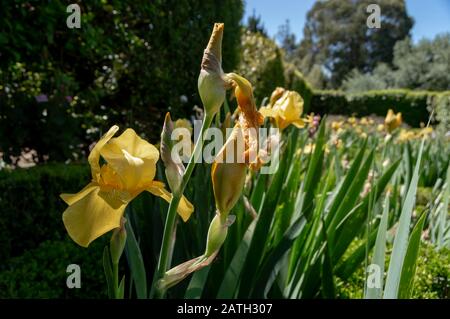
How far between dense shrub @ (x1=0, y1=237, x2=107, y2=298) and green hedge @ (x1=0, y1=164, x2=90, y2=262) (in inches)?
14.9

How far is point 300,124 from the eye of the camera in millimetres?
1248

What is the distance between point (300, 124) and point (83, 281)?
0.90 m

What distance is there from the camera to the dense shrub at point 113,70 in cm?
261

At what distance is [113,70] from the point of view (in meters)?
3.44

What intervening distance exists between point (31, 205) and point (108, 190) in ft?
5.96

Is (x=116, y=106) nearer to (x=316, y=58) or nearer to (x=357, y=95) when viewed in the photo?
(x=357, y=95)

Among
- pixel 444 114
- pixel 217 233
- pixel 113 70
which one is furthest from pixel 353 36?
pixel 217 233

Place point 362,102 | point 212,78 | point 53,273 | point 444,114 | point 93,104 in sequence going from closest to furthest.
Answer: point 212,78 < point 53,273 < point 93,104 < point 444,114 < point 362,102

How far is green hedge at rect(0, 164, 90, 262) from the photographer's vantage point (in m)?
2.01

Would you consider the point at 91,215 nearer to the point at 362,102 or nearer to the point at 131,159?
the point at 131,159

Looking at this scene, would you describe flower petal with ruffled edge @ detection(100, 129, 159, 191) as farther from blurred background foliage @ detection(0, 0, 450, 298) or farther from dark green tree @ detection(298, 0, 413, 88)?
dark green tree @ detection(298, 0, 413, 88)

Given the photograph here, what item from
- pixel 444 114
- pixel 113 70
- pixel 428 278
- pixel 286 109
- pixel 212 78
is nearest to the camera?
pixel 212 78
